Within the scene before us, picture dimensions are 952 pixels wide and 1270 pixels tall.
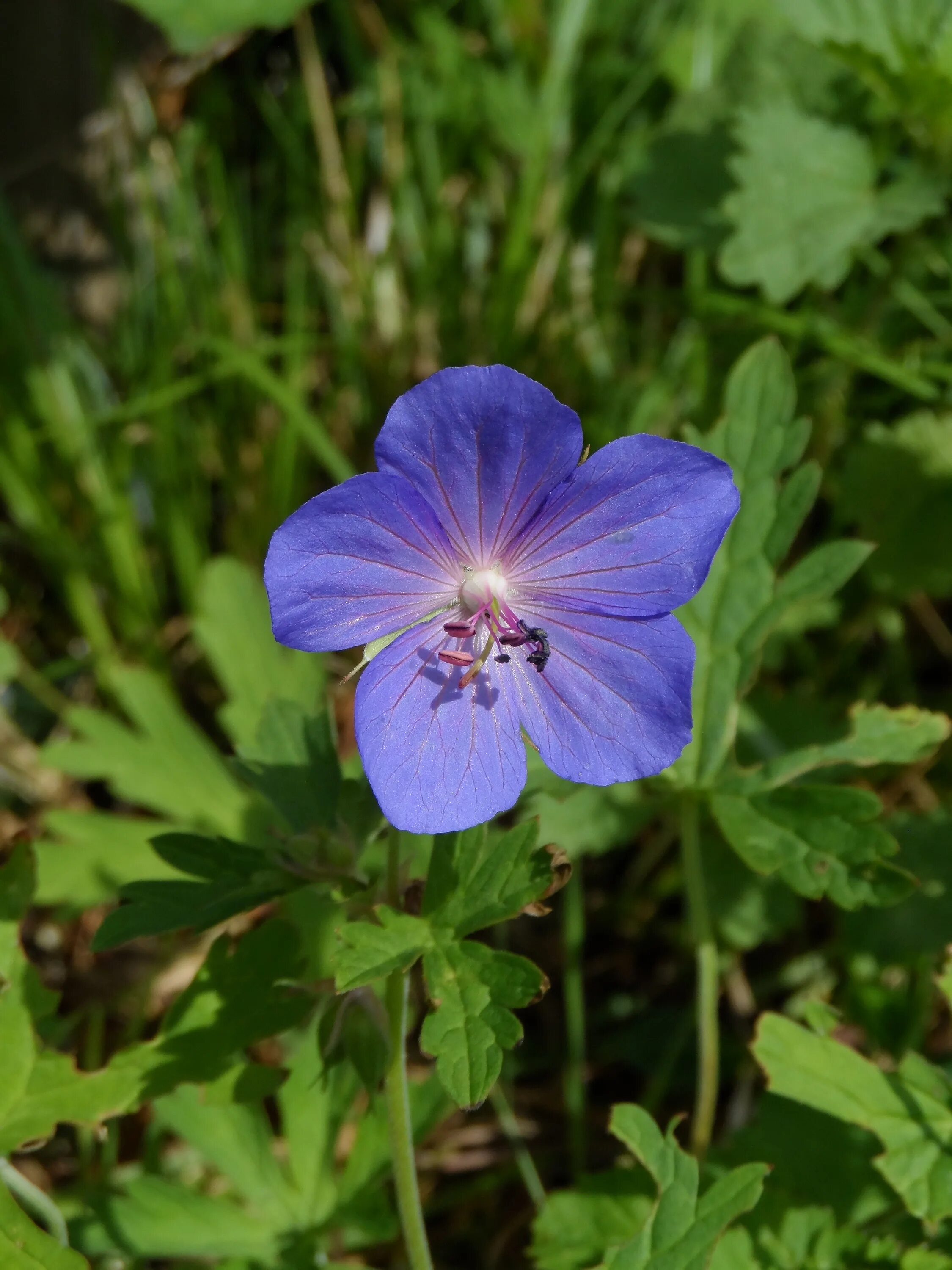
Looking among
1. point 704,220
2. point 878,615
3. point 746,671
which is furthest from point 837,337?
point 746,671

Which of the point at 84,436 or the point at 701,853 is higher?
the point at 84,436

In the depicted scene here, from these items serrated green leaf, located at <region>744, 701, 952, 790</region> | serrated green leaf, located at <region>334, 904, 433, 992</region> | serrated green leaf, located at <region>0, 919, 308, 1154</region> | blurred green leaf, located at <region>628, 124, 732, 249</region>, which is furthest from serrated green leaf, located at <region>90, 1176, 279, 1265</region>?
blurred green leaf, located at <region>628, 124, 732, 249</region>

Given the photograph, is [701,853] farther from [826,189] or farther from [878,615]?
[826,189]

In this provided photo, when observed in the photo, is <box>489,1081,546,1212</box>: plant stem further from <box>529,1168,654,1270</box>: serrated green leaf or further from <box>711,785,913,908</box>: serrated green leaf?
<box>711,785,913,908</box>: serrated green leaf

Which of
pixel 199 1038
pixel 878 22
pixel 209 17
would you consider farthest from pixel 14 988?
pixel 878 22

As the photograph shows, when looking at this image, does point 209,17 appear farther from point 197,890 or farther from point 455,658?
point 197,890

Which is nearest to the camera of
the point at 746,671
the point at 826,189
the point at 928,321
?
the point at 746,671
